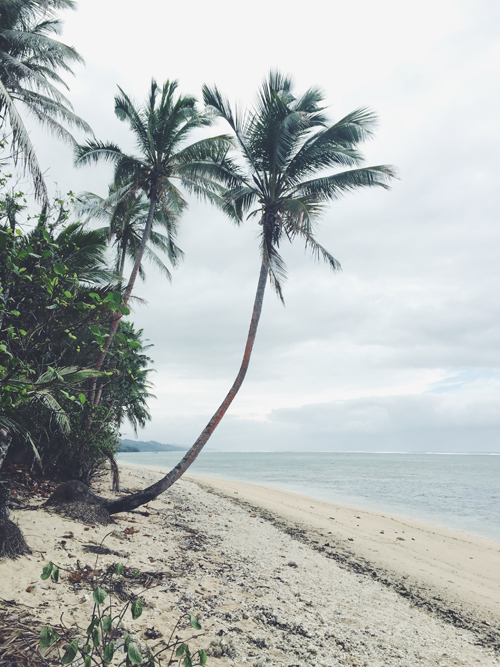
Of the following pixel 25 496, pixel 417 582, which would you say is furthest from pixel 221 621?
pixel 25 496

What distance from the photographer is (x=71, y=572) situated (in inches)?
182

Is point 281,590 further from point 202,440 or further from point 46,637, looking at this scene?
point 46,637

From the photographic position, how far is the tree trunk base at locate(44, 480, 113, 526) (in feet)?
23.0

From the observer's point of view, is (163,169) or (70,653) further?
(163,169)

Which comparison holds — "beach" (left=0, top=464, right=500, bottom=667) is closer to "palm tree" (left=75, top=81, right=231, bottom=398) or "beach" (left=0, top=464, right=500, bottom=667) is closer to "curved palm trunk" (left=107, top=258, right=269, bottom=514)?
"curved palm trunk" (left=107, top=258, right=269, bottom=514)

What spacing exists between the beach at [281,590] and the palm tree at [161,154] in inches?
255

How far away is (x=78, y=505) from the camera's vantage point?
7.23 meters

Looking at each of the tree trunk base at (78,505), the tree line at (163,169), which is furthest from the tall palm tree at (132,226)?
the tree trunk base at (78,505)

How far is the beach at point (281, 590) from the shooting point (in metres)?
3.84

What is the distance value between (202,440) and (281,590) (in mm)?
4000

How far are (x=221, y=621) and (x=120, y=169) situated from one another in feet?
36.7

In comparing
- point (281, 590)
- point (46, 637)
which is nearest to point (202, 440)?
point (281, 590)

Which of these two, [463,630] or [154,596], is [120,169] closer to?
[154,596]

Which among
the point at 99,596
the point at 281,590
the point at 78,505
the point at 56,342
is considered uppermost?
the point at 56,342
